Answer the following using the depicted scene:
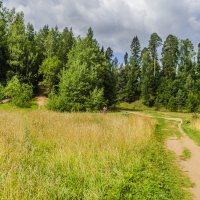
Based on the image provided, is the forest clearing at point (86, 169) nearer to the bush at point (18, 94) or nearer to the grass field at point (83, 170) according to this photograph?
the grass field at point (83, 170)

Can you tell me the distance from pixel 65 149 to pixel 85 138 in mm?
1969

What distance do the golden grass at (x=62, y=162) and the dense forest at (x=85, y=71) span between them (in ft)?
83.3

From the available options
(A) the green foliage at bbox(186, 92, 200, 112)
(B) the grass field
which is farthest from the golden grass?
(A) the green foliage at bbox(186, 92, 200, 112)

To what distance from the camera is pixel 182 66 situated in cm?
8556

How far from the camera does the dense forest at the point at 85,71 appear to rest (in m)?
40.9

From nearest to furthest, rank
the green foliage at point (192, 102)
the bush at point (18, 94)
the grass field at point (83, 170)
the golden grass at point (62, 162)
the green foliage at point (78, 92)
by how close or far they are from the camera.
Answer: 1. the golden grass at point (62, 162)
2. the grass field at point (83, 170)
3. the green foliage at point (78, 92)
4. the bush at point (18, 94)
5. the green foliage at point (192, 102)

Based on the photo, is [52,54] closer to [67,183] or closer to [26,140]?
[26,140]

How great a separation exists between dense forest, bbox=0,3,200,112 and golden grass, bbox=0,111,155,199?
25.4 meters

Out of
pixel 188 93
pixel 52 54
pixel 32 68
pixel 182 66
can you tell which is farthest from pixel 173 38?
pixel 32 68

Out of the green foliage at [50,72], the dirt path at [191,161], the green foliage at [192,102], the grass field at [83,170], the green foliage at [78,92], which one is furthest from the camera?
the green foliage at [192,102]

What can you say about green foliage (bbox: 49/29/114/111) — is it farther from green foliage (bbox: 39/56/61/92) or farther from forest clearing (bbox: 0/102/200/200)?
forest clearing (bbox: 0/102/200/200)

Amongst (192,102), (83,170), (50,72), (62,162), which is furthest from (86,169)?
(192,102)

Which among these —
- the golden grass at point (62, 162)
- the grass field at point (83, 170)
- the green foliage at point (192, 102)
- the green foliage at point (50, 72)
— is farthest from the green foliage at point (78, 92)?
the grass field at point (83, 170)

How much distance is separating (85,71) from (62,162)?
3395 centimetres
